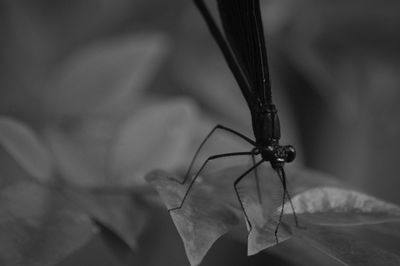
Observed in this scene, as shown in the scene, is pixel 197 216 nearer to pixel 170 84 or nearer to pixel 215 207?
pixel 215 207

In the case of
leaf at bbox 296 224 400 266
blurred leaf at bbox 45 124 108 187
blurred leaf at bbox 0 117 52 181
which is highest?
blurred leaf at bbox 0 117 52 181

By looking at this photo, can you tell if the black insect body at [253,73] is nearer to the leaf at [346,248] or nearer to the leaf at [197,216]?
the leaf at [197,216]

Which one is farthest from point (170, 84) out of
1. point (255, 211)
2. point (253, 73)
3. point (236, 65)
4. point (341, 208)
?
point (341, 208)

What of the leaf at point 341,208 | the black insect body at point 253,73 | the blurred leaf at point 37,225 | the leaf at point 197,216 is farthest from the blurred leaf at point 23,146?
the leaf at point 341,208

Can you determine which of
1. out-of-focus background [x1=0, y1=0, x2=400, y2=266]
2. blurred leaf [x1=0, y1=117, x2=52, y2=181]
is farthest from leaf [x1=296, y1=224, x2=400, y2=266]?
blurred leaf [x1=0, y1=117, x2=52, y2=181]

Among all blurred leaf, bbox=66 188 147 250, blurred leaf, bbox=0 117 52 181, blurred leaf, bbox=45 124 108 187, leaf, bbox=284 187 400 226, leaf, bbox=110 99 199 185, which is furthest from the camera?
leaf, bbox=110 99 199 185

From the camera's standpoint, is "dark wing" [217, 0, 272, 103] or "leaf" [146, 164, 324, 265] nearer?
"leaf" [146, 164, 324, 265]

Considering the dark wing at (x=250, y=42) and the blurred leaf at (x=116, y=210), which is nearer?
the blurred leaf at (x=116, y=210)

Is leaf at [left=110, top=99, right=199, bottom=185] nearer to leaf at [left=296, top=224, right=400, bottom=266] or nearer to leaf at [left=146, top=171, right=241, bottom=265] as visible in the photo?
leaf at [left=146, top=171, right=241, bottom=265]
